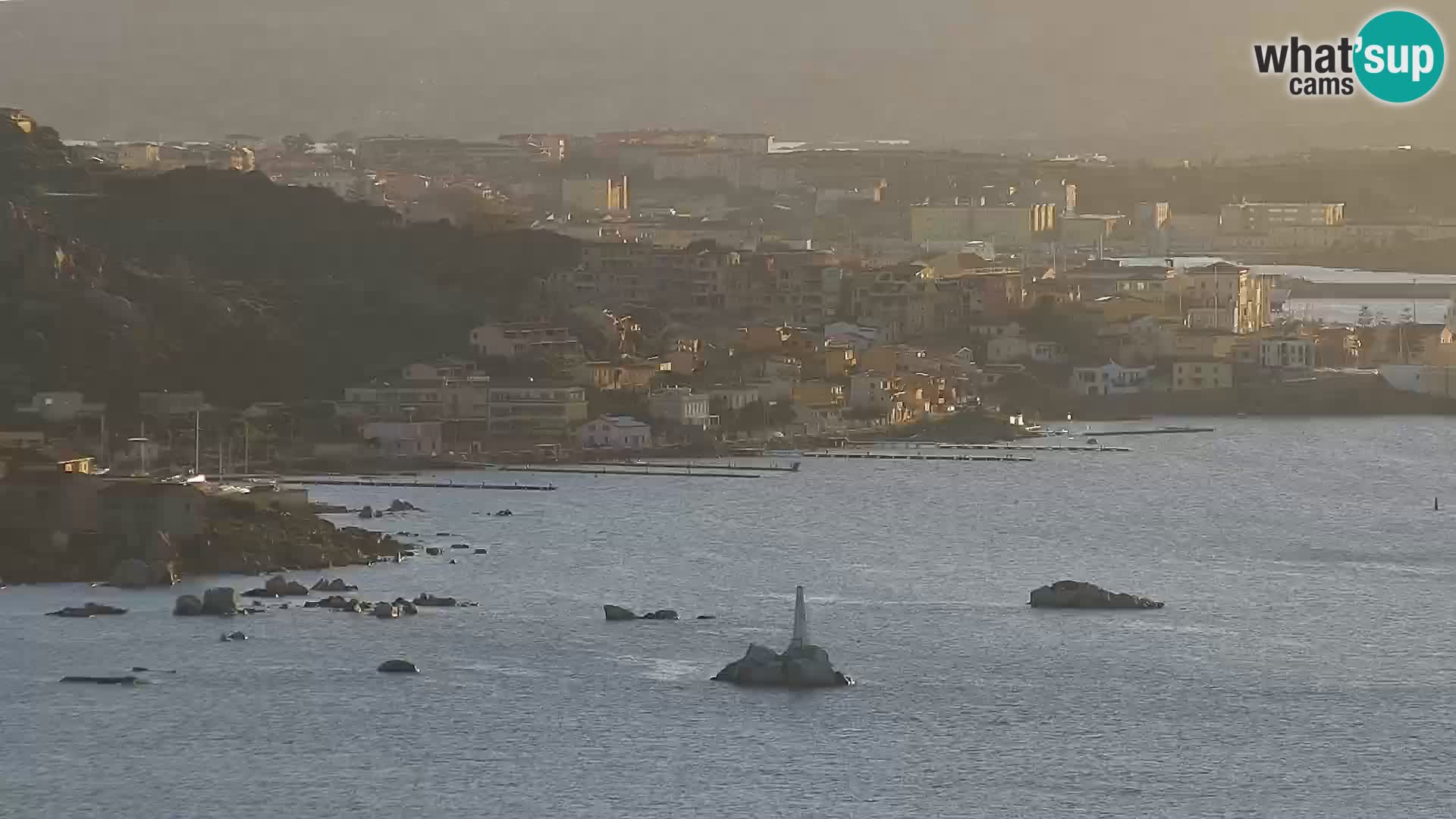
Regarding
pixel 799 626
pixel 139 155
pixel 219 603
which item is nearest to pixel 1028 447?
pixel 219 603

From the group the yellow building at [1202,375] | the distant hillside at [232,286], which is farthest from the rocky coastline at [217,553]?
the yellow building at [1202,375]

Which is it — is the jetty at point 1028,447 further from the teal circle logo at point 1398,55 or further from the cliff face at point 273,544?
the teal circle logo at point 1398,55

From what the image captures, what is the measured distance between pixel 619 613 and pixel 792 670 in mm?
2045

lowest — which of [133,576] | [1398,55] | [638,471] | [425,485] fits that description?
[133,576]

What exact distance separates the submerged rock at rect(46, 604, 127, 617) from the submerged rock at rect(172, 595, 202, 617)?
0.24 meters

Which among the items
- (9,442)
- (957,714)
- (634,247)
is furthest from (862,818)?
(634,247)

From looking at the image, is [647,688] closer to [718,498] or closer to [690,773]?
[690,773]

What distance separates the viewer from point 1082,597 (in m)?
17.6

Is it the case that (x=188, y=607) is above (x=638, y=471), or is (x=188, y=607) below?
below

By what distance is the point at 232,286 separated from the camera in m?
30.4

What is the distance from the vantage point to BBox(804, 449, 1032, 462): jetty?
2644 cm

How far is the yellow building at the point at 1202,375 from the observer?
108 feet

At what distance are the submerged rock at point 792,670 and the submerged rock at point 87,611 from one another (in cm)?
304

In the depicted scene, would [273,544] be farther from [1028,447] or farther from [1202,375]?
[1202,375]
